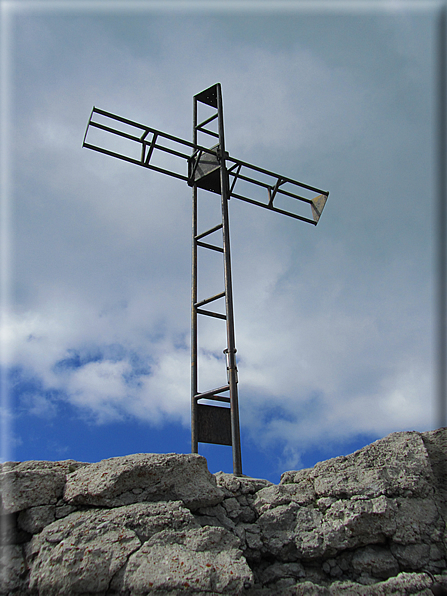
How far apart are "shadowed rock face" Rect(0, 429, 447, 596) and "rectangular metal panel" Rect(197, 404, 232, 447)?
3.06 feet

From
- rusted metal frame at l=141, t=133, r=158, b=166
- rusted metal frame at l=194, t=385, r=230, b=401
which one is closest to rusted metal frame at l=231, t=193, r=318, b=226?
rusted metal frame at l=141, t=133, r=158, b=166

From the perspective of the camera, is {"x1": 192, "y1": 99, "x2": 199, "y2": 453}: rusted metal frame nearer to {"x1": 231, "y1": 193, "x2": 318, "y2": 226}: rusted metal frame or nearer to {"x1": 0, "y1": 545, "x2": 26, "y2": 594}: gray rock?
{"x1": 231, "y1": 193, "x2": 318, "y2": 226}: rusted metal frame

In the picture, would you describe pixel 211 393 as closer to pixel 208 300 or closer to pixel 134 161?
pixel 208 300

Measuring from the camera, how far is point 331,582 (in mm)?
3746

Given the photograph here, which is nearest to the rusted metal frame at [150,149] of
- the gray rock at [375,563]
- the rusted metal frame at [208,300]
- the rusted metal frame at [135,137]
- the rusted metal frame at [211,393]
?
the rusted metal frame at [135,137]

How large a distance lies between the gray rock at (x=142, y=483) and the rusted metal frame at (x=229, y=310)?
3.64 ft

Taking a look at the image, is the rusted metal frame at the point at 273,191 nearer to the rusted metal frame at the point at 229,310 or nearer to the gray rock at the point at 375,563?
the rusted metal frame at the point at 229,310

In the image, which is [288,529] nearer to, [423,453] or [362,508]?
[362,508]

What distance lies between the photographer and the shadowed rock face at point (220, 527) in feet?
10.8

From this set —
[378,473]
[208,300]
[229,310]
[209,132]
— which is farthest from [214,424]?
[209,132]

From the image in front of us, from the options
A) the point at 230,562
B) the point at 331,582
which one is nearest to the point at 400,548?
the point at 331,582

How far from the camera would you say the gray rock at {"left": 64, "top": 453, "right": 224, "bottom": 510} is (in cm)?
381

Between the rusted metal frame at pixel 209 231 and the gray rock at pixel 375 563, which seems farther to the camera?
the rusted metal frame at pixel 209 231

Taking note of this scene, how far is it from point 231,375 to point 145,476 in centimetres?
200
